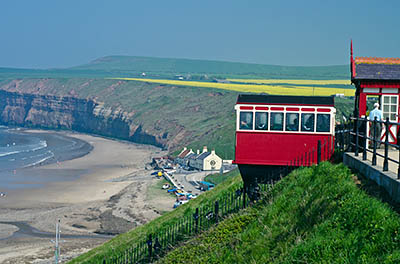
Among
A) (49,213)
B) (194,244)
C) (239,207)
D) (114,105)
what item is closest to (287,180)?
(239,207)

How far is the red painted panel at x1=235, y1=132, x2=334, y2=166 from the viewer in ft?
60.9

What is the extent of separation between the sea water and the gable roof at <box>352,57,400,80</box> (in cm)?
6468

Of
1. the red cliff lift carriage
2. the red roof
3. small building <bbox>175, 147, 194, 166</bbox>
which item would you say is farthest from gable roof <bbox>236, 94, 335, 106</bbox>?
small building <bbox>175, 147, 194, 166</bbox>

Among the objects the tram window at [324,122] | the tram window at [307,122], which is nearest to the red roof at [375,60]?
the tram window at [324,122]

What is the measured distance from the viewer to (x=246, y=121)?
62.2 ft

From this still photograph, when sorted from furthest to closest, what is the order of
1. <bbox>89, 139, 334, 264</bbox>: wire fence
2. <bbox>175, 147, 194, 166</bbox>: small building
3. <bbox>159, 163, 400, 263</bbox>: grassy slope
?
<bbox>175, 147, 194, 166</bbox>: small building, <bbox>89, 139, 334, 264</bbox>: wire fence, <bbox>159, 163, 400, 263</bbox>: grassy slope

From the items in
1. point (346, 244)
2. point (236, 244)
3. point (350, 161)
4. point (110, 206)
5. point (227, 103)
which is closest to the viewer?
point (346, 244)

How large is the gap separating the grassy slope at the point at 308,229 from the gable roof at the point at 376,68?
3.25 metres

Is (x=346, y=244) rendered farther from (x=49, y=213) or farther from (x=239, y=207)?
(x=49, y=213)

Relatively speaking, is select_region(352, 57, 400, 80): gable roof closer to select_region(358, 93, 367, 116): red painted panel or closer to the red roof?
the red roof

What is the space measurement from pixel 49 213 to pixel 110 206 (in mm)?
7480

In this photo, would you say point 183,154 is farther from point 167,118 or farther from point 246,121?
point 246,121

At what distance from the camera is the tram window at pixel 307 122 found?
18.5 meters

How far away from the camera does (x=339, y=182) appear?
13172 mm
